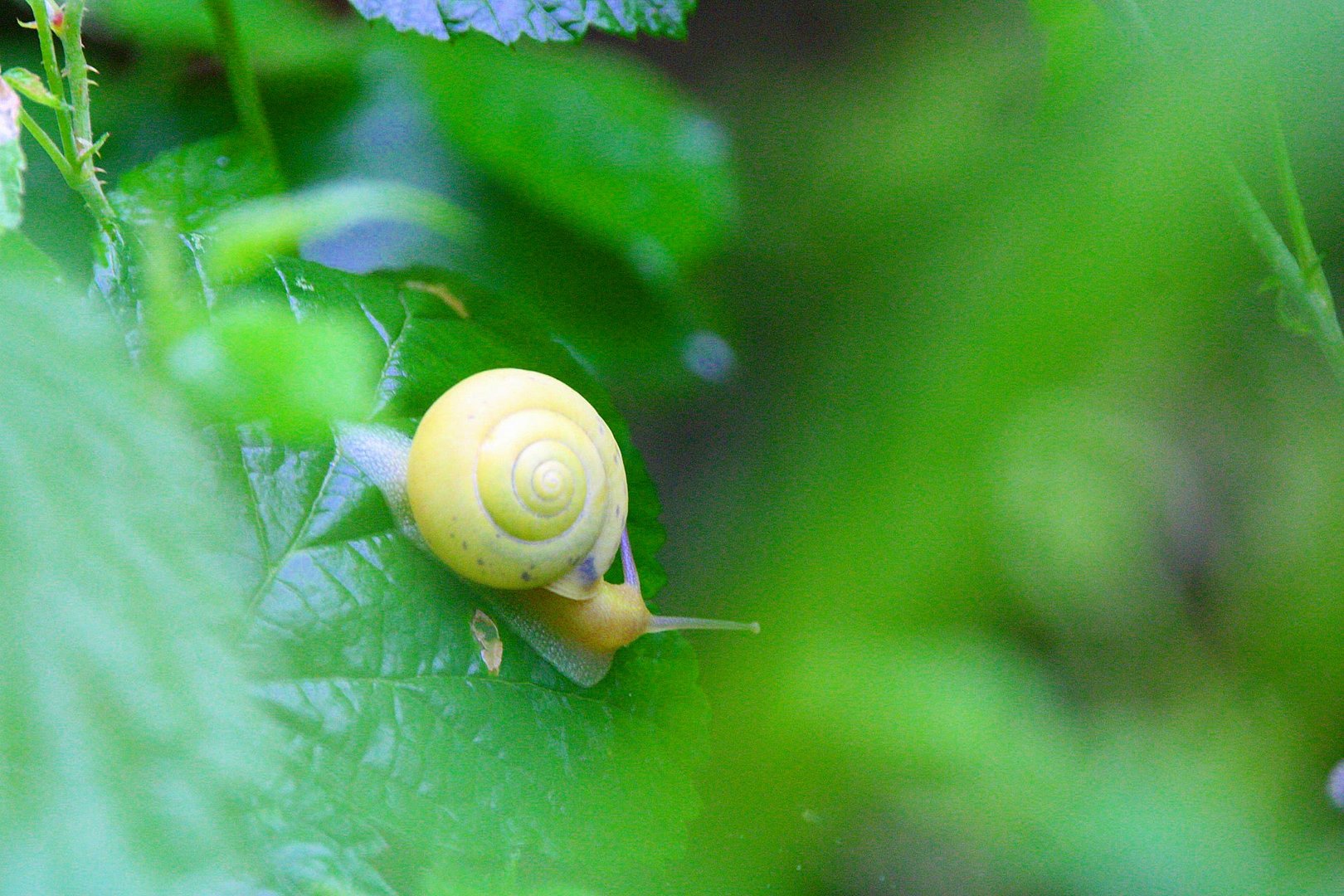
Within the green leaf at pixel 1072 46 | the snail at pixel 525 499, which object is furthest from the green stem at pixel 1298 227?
the snail at pixel 525 499

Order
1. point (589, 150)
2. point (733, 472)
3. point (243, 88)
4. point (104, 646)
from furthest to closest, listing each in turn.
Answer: point (589, 150) → point (733, 472) → point (243, 88) → point (104, 646)

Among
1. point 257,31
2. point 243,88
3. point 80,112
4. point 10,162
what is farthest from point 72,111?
point 257,31

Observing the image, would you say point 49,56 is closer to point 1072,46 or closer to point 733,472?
point 1072,46

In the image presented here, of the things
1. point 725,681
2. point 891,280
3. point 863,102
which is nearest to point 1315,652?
point 725,681

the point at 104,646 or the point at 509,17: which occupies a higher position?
the point at 509,17

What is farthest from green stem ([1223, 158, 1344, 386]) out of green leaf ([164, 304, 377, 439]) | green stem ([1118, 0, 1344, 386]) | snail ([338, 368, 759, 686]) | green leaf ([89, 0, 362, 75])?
green leaf ([89, 0, 362, 75])

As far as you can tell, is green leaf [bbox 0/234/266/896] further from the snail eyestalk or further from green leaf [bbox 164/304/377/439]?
the snail eyestalk

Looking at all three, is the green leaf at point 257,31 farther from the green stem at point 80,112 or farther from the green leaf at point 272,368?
Answer: the green leaf at point 272,368
